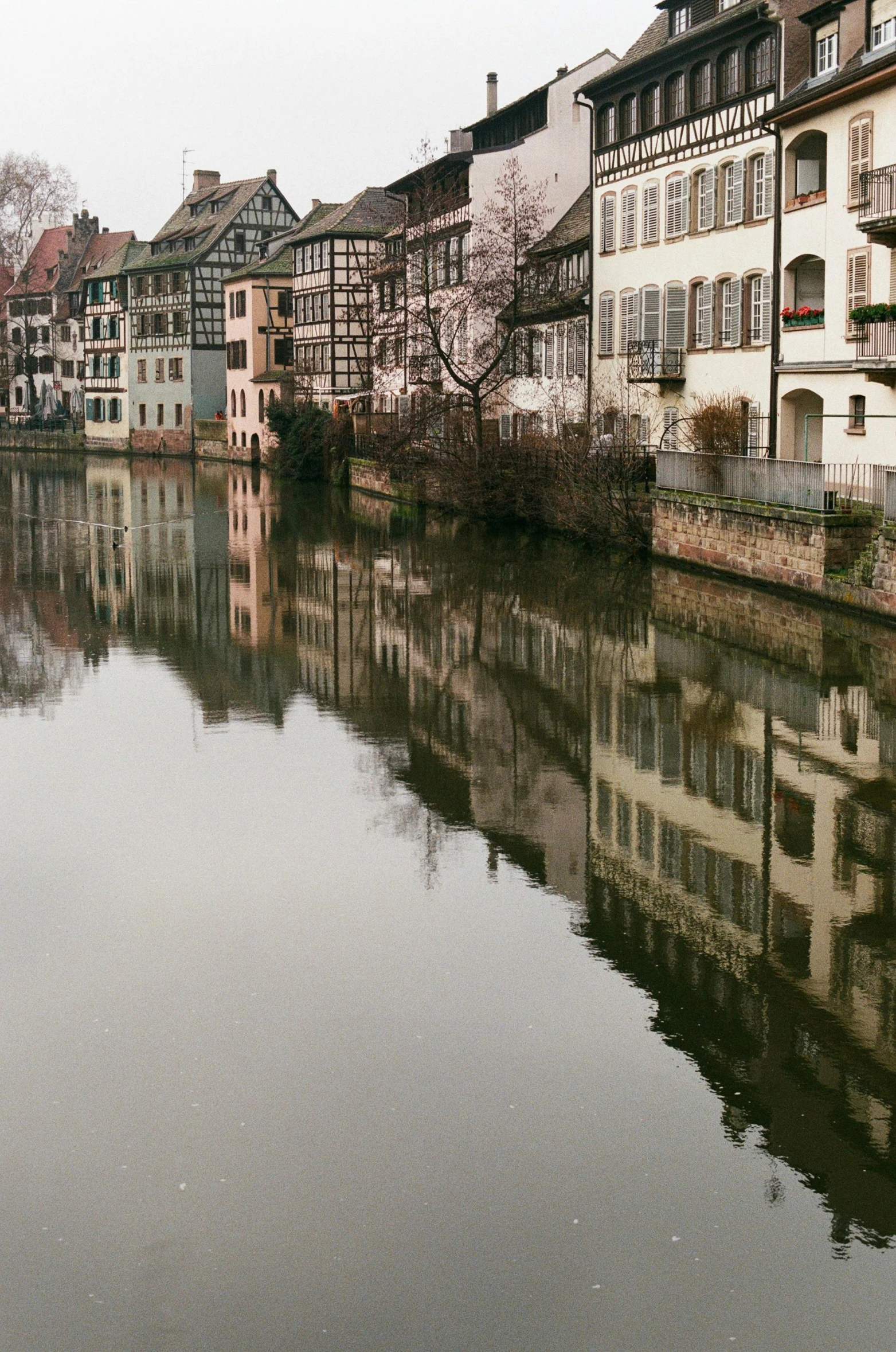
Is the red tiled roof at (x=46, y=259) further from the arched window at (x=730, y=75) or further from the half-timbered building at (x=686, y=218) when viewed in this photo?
the arched window at (x=730, y=75)

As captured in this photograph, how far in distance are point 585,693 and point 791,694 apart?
2160mm

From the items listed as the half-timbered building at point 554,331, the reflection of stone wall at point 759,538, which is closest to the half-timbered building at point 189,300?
the half-timbered building at point 554,331

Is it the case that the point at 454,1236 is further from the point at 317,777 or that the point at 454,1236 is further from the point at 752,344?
the point at 752,344

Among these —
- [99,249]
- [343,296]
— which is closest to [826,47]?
[343,296]

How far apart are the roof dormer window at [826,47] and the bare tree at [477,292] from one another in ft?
42.8

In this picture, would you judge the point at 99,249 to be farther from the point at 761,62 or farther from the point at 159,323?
the point at 761,62

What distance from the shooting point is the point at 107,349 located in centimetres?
8381

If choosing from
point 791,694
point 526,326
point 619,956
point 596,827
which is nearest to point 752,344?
point 526,326

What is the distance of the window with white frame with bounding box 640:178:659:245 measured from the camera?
35906mm

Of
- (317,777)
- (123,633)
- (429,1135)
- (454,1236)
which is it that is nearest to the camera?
(454,1236)

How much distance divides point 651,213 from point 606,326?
3333 millimetres

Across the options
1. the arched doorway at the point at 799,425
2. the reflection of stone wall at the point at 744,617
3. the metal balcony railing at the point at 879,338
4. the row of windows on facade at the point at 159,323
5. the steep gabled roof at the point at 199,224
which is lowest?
the reflection of stone wall at the point at 744,617

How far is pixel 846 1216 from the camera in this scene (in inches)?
251

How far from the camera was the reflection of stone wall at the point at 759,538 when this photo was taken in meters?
22.3
